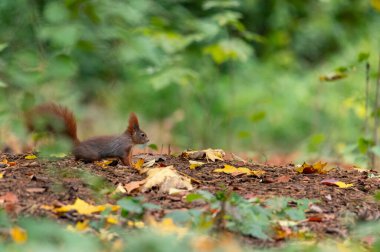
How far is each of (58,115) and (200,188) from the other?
3.26ft

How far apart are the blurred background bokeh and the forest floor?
2.79ft

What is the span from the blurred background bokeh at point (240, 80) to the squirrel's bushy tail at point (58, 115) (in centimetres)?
36

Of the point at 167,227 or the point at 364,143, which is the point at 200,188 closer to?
the point at 167,227

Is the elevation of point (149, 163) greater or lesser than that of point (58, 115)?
lesser

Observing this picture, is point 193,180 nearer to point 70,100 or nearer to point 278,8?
point 70,100

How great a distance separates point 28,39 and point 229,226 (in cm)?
213

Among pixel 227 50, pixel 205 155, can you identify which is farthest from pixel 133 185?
pixel 227 50

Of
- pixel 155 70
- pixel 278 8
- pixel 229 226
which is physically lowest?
pixel 229 226

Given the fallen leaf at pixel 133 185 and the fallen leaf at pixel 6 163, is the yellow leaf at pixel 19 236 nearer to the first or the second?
the fallen leaf at pixel 133 185

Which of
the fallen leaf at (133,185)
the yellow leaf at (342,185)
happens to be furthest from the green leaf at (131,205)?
the yellow leaf at (342,185)

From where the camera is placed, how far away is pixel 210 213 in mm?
→ 3143

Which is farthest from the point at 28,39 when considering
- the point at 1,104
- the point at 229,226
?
the point at 229,226

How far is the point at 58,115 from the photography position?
4230mm

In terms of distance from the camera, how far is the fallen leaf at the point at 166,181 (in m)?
3.64
